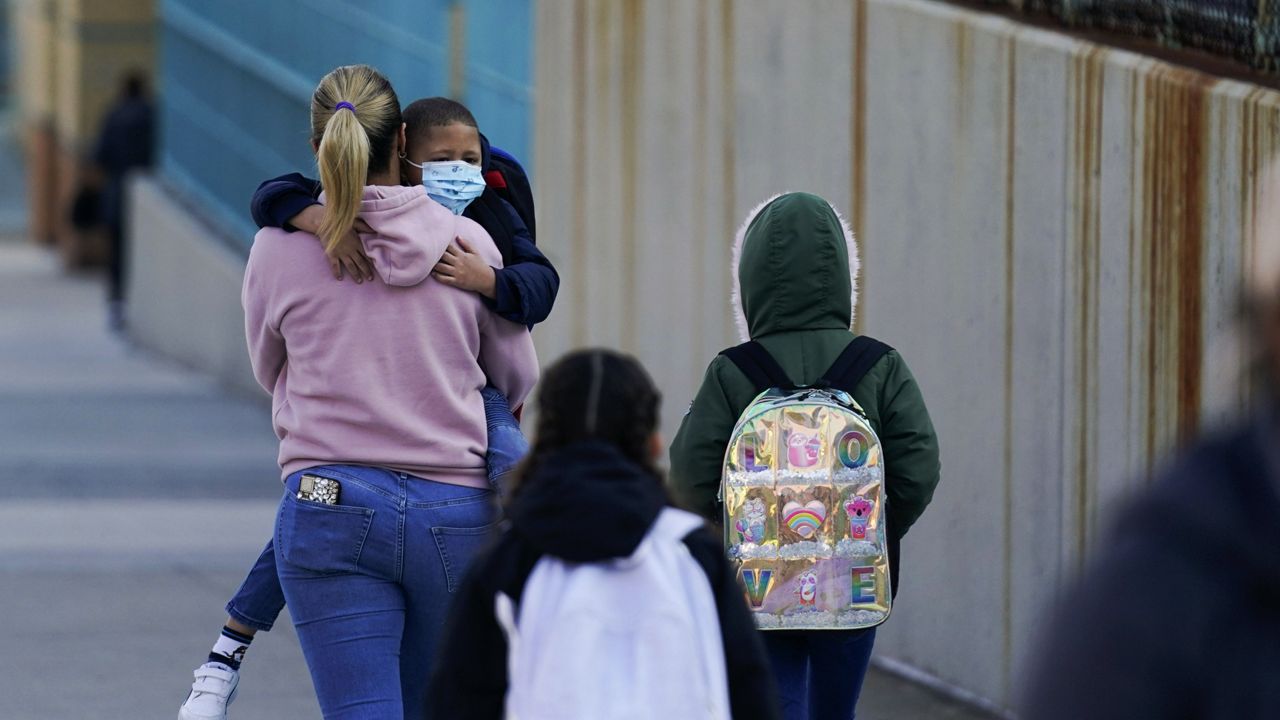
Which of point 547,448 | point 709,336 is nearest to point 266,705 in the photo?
point 709,336

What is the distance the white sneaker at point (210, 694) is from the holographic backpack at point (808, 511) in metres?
1.26

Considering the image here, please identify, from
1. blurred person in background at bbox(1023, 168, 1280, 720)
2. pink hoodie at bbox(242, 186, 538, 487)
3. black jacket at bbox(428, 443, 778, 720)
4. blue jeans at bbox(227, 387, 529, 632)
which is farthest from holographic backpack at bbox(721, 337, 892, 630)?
blurred person in background at bbox(1023, 168, 1280, 720)

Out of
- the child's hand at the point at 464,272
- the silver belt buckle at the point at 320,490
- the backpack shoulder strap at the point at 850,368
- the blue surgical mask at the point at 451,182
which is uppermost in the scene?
the blue surgical mask at the point at 451,182

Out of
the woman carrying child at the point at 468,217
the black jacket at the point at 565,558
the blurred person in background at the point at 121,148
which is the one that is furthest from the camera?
the blurred person in background at the point at 121,148

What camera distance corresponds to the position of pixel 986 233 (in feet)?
20.0

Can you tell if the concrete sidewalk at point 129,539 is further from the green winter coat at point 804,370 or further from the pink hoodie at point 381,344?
the pink hoodie at point 381,344

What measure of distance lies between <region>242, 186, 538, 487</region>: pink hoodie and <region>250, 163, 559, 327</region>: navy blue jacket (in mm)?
49

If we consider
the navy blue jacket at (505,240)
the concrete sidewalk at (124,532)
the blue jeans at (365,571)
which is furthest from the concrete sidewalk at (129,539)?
the navy blue jacket at (505,240)

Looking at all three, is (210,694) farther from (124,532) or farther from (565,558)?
(124,532)

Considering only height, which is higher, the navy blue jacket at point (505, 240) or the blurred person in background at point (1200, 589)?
the navy blue jacket at point (505, 240)

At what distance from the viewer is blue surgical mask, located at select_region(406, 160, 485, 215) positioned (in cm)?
427

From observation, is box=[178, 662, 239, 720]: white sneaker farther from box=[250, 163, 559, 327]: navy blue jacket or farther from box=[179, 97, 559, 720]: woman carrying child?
box=[250, 163, 559, 327]: navy blue jacket

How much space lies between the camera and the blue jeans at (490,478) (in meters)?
4.22

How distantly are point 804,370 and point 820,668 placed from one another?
2.05 ft
